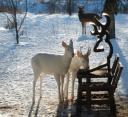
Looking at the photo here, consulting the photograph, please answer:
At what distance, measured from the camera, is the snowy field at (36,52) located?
350 inches

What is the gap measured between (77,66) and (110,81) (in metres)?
0.81

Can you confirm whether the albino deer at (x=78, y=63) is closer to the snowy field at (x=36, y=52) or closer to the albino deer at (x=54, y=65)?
the albino deer at (x=54, y=65)

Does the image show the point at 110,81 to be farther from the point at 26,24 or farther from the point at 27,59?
the point at 26,24

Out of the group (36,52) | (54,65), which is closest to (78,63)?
(54,65)

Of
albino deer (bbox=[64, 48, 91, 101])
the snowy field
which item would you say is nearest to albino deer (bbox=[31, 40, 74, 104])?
albino deer (bbox=[64, 48, 91, 101])

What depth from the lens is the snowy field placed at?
29.2 feet

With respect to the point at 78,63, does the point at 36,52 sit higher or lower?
lower

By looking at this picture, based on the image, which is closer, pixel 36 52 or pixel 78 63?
pixel 78 63

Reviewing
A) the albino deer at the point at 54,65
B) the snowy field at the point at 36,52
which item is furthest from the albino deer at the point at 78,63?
the snowy field at the point at 36,52

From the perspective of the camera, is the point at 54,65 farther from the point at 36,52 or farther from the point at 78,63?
the point at 36,52

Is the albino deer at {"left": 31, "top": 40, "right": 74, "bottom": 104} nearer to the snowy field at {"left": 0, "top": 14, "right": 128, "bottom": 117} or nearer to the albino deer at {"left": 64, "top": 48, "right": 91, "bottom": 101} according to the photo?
the albino deer at {"left": 64, "top": 48, "right": 91, "bottom": 101}

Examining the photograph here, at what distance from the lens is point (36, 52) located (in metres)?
13.8

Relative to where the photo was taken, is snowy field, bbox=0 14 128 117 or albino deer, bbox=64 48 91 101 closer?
albino deer, bbox=64 48 91 101

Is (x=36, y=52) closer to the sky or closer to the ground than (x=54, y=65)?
closer to the ground
